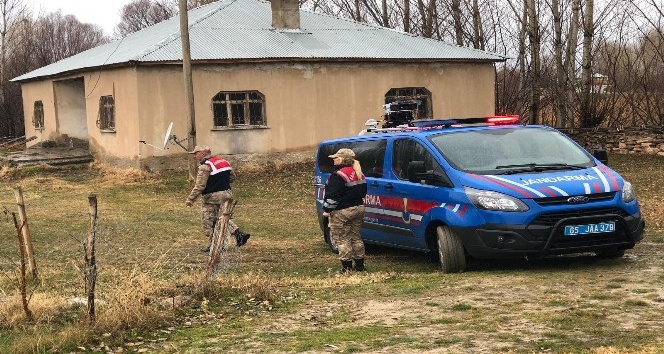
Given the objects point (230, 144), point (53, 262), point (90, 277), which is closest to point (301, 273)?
point (53, 262)

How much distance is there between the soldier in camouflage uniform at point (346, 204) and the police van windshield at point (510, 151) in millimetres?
1018

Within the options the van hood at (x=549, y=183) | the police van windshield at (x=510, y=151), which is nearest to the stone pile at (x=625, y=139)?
the police van windshield at (x=510, y=151)

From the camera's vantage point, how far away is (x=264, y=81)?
26953 mm

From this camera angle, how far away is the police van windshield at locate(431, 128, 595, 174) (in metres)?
10.4

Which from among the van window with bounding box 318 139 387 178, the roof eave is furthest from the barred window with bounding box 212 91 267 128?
the van window with bounding box 318 139 387 178

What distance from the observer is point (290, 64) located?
Answer: 89.2 feet

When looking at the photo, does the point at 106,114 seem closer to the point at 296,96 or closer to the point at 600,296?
the point at 296,96

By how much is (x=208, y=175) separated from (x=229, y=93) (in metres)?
13.7

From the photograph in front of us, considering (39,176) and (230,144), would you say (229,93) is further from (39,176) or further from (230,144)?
(39,176)

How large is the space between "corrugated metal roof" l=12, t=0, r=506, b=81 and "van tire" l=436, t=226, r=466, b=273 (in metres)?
16.4

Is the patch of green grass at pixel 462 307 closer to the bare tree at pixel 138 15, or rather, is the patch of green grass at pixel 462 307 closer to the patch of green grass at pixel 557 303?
the patch of green grass at pixel 557 303

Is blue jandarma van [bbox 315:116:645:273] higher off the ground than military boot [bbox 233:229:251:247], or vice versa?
blue jandarma van [bbox 315:116:645:273]

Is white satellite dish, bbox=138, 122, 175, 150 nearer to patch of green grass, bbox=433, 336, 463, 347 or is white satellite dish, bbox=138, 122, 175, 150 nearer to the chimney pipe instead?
the chimney pipe

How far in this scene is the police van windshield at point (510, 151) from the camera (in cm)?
1043
